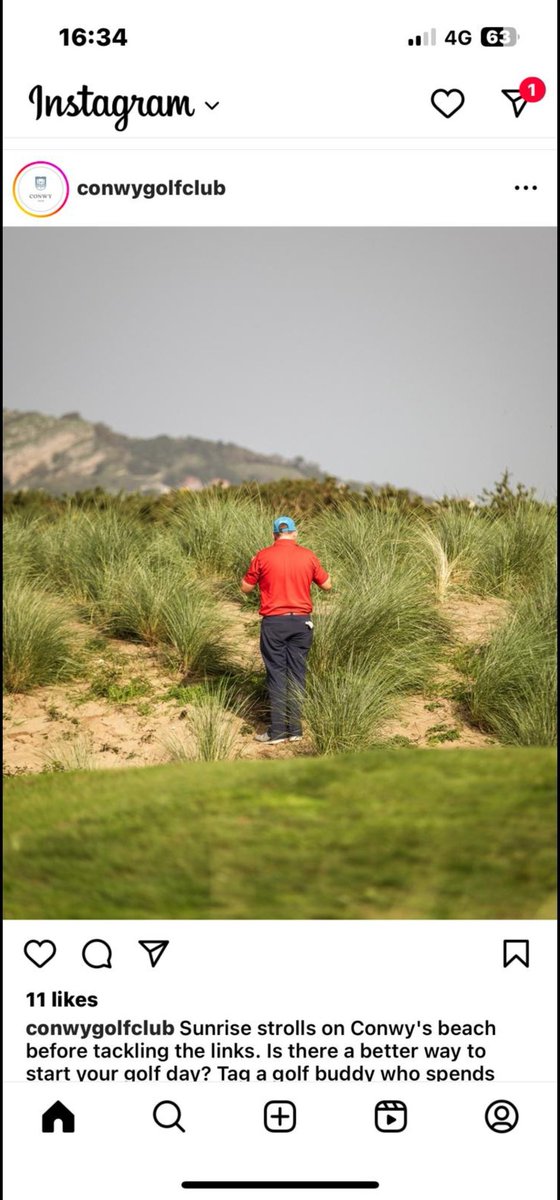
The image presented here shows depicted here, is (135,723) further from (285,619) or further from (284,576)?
(284,576)

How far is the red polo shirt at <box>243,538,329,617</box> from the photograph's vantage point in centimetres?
826

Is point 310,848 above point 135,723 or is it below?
below

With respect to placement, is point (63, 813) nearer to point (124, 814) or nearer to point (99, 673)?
point (124, 814)

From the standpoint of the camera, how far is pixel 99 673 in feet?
32.8
